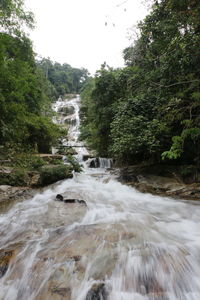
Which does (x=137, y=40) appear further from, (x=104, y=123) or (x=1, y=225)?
(x=1, y=225)

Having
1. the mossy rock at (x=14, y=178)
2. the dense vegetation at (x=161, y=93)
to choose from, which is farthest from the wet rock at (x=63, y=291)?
the mossy rock at (x=14, y=178)

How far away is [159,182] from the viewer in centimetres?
631

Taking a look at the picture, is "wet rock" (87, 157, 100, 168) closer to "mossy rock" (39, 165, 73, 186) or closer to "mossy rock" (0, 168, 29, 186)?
"mossy rock" (39, 165, 73, 186)

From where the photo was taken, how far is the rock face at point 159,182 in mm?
5340

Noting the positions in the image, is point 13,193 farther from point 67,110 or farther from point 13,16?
point 67,110

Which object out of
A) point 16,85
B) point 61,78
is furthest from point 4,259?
point 61,78

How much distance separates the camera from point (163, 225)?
10.9 ft

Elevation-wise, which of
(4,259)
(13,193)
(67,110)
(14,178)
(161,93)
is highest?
(67,110)

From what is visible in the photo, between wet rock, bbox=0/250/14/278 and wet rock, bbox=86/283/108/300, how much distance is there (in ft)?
3.60

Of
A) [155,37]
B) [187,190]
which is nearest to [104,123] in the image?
[155,37]

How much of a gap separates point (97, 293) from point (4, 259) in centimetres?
132

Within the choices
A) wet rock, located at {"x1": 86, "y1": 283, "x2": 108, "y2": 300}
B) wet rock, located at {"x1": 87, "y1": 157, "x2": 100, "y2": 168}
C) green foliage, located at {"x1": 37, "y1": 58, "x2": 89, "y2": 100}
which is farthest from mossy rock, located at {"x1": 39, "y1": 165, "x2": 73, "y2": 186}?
green foliage, located at {"x1": 37, "y1": 58, "x2": 89, "y2": 100}

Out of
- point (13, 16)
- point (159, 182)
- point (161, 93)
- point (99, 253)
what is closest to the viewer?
point (99, 253)

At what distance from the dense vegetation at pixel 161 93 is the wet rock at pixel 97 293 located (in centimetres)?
389
